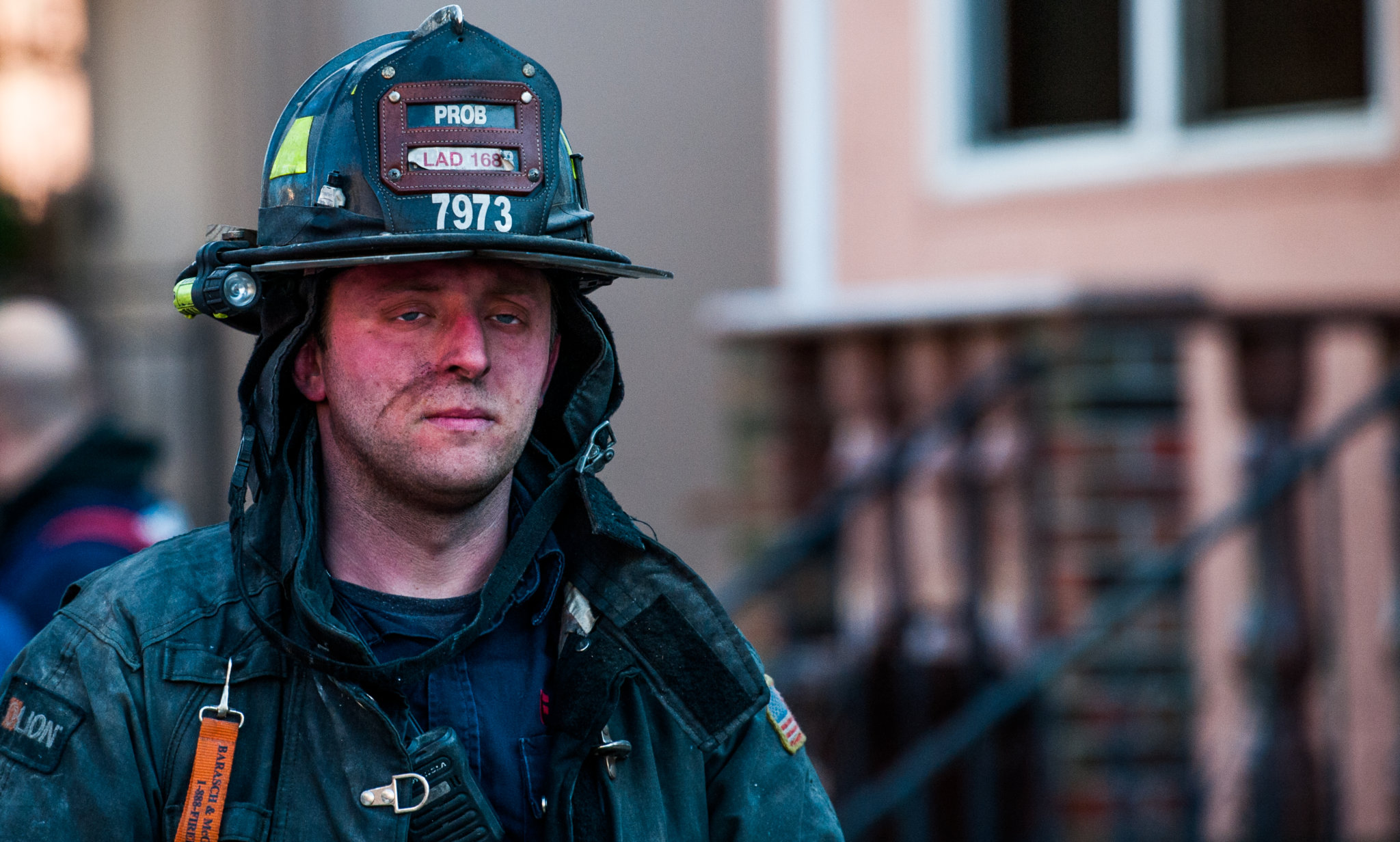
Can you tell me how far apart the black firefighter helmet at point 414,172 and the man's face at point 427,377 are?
67 mm

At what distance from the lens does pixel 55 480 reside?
173 inches

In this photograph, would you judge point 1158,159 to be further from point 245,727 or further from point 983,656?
point 245,727

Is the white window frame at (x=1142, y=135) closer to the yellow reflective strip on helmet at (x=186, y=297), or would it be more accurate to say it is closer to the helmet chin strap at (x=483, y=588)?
the helmet chin strap at (x=483, y=588)

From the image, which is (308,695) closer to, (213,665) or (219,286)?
(213,665)

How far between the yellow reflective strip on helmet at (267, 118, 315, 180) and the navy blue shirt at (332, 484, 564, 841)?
1.87ft

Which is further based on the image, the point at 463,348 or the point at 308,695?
the point at 463,348

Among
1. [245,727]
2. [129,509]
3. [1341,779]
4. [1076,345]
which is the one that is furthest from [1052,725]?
[245,727]

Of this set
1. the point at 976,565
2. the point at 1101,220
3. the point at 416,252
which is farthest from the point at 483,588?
the point at 1101,220

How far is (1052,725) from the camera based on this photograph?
509 centimetres

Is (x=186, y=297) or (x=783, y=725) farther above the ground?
(x=186, y=297)

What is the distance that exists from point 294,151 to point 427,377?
364 mm

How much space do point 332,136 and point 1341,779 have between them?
375cm

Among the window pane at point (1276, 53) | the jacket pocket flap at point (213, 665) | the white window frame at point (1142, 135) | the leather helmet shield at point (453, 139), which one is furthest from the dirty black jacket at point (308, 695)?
the window pane at point (1276, 53)

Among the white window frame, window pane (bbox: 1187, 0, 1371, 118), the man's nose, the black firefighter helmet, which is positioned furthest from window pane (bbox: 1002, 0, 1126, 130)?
the man's nose
